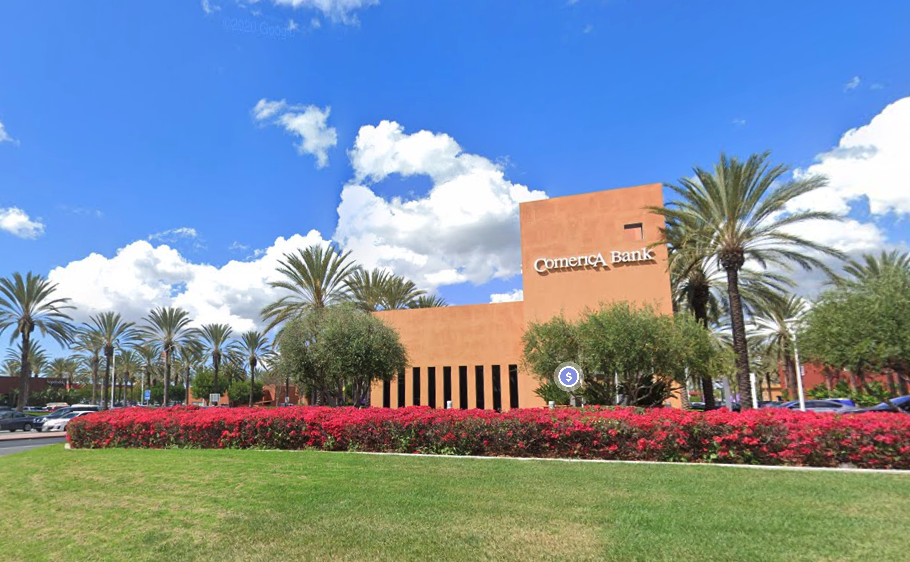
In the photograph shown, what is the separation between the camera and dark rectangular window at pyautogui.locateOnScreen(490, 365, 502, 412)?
30953 millimetres

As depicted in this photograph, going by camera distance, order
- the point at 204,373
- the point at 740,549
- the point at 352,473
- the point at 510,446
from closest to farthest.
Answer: the point at 740,549 < the point at 352,473 < the point at 510,446 < the point at 204,373

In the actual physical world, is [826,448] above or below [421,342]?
below

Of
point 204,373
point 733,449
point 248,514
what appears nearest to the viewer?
point 248,514

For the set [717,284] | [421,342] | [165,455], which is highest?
[717,284]

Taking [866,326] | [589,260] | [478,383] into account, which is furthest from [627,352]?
[478,383]

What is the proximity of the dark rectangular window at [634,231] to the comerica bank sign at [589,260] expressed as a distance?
0.79 m

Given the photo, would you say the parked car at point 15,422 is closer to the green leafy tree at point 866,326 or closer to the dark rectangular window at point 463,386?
the dark rectangular window at point 463,386

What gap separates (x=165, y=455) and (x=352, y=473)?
6.25 meters

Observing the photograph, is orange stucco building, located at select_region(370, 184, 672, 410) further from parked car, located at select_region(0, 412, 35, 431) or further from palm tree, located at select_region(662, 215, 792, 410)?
parked car, located at select_region(0, 412, 35, 431)

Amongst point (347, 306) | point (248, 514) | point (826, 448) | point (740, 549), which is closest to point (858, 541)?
point (740, 549)

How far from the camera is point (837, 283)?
71.6 ft

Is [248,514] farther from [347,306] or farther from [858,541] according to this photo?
[347,306]

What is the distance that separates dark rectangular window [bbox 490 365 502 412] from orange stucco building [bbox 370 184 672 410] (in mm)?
56

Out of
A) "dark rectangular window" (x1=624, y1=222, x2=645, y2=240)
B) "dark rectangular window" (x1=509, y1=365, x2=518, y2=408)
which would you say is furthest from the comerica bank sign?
"dark rectangular window" (x1=509, y1=365, x2=518, y2=408)
